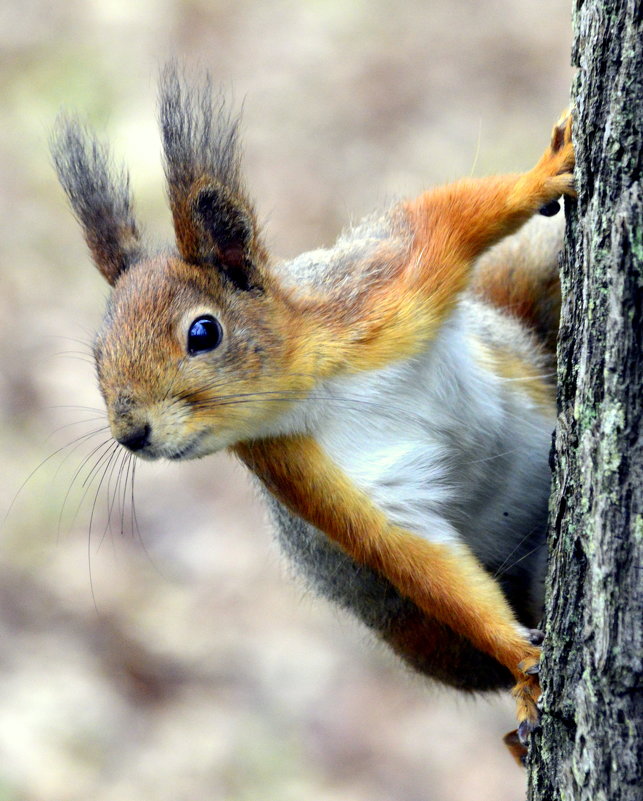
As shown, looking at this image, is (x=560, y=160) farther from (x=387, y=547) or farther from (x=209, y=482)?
(x=209, y=482)

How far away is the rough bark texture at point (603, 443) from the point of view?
1657mm

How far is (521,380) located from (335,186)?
3568 mm

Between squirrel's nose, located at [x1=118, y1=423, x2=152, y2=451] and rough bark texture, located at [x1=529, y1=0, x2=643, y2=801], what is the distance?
0.92 metres

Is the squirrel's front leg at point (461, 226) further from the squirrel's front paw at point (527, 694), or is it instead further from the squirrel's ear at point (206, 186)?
the squirrel's front paw at point (527, 694)

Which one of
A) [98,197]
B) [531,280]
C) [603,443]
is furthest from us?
[531,280]

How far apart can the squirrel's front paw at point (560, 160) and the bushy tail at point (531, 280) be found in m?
0.92

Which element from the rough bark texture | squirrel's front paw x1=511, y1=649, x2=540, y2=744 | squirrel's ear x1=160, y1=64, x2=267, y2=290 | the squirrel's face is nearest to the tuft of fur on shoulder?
squirrel's ear x1=160, y1=64, x2=267, y2=290

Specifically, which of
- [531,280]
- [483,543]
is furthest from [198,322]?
[531,280]

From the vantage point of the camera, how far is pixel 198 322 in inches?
98.1

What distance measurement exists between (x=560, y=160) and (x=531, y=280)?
102 centimetres

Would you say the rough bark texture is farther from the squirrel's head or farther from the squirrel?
the squirrel's head

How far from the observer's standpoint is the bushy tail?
3.28 metres

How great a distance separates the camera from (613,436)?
170cm

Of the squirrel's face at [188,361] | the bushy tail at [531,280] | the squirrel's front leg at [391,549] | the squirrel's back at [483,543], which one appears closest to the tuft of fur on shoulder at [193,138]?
the squirrel's face at [188,361]
